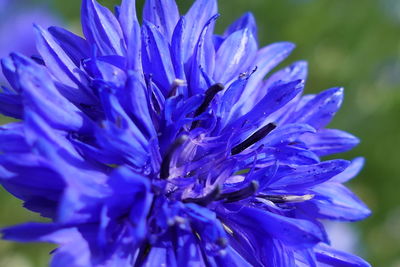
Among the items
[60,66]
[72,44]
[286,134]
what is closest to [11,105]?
[60,66]

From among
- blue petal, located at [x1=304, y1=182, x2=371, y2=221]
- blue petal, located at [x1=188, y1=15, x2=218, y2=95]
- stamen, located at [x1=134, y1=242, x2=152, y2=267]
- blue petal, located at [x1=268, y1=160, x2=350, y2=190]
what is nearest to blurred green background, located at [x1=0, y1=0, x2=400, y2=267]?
blue petal, located at [x1=304, y1=182, x2=371, y2=221]

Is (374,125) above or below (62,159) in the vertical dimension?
above

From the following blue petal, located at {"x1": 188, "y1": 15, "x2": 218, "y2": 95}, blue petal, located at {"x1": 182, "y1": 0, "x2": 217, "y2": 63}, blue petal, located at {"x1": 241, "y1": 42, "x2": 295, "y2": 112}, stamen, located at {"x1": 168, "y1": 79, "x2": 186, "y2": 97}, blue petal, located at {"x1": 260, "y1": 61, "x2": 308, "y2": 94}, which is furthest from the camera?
blue petal, located at {"x1": 260, "y1": 61, "x2": 308, "y2": 94}

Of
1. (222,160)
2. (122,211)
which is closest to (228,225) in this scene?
(222,160)

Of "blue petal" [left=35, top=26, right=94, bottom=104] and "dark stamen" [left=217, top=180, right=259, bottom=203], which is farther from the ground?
"blue petal" [left=35, top=26, right=94, bottom=104]

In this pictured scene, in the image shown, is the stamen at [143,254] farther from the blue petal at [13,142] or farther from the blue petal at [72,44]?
the blue petal at [72,44]

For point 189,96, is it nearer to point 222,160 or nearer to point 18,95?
point 222,160

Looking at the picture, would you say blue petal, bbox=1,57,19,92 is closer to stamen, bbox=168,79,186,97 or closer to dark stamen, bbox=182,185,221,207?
stamen, bbox=168,79,186,97
